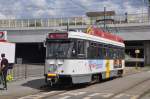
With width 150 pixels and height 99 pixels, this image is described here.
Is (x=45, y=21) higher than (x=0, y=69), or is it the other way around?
(x=45, y=21)

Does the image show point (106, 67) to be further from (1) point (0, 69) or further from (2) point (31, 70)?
(1) point (0, 69)

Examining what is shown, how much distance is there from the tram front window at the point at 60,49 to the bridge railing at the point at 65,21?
41.9m

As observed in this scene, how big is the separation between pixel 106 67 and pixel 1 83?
8.08 metres

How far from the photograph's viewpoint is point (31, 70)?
33875 mm

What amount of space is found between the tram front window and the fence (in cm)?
569

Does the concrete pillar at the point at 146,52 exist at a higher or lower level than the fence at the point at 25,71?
higher

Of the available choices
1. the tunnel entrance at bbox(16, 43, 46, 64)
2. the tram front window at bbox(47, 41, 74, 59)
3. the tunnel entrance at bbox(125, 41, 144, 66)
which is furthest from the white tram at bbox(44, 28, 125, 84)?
the tunnel entrance at bbox(16, 43, 46, 64)

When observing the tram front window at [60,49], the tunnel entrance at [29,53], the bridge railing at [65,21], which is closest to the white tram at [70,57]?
Answer: the tram front window at [60,49]

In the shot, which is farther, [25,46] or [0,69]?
[25,46]

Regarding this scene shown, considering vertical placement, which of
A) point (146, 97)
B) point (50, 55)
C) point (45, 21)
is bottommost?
point (146, 97)

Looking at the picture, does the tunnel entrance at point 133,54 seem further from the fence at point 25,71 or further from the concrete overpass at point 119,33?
the fence at point 25,71

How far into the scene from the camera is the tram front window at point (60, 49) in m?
23.2

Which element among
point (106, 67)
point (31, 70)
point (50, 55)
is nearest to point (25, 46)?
point (31, 70)

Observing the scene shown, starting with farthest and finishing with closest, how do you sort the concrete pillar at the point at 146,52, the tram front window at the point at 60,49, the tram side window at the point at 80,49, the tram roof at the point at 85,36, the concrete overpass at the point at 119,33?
the concrete pillar at the point at 146,52, the concrete overpass at the point at 119,33, the tram side window at the point at 80,49, the tram roof at the point at 85,36, the tram front window at the point at 60,49
